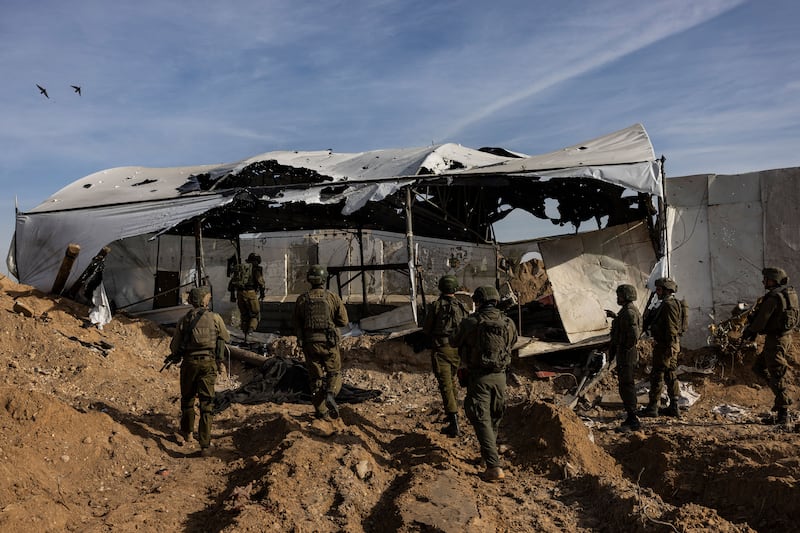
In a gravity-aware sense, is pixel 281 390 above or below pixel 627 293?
below

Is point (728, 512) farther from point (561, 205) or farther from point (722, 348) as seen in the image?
point (561, 205)

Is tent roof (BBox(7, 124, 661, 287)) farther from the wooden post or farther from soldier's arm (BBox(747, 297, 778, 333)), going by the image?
soldier's arm (BBox(747, 297, 778, 333))

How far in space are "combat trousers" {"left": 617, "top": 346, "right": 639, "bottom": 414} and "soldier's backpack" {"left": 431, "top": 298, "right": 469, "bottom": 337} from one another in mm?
1981

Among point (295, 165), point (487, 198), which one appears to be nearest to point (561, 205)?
point (487, 198)

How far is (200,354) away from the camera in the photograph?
638 centimetres

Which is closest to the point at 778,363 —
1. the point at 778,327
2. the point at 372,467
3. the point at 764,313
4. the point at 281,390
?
the point at 778,327

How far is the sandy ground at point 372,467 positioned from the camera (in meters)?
4.54

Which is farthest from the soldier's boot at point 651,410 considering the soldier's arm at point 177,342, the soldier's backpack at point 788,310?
the soldier's arm at point 177,342

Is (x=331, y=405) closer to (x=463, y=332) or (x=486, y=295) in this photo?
(x=463, y=332)

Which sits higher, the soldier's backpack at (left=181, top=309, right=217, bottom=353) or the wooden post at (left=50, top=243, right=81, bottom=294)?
the wooden post at (left=50, top=243, right=81, bottom=294)

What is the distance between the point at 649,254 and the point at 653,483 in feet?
19.9

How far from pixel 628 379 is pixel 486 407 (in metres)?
2.47

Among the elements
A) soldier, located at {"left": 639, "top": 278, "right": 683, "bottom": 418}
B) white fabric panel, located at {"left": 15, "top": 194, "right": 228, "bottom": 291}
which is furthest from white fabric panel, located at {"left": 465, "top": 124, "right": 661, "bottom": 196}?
white fabric panel, located at {"left": 15, "top": 194, "right": 228, "bottom": 291}

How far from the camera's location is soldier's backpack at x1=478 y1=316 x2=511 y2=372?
5621 mm
